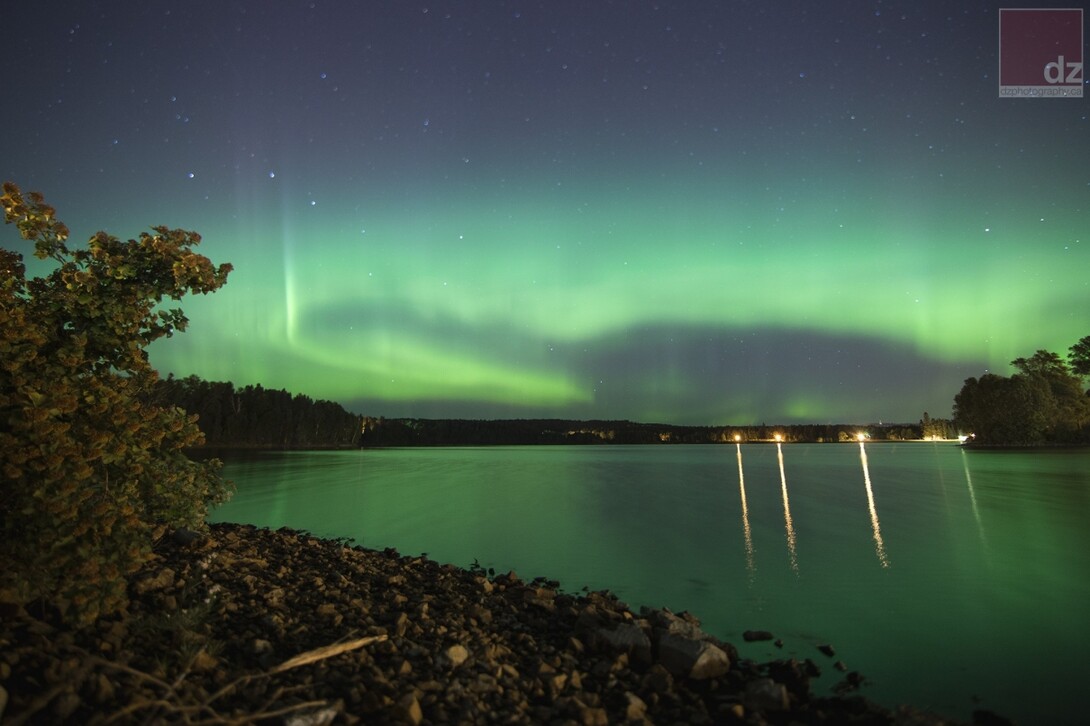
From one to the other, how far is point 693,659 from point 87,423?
305 inches

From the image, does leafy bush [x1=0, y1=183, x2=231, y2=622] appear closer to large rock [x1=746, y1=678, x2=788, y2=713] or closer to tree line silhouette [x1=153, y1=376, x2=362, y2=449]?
large rock [x1=746, y1=678, x2=788, y2=713]

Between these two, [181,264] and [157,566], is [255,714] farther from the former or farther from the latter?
[181,264]

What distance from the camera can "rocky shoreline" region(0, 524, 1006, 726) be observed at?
524cm

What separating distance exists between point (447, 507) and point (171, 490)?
1815 centimetres

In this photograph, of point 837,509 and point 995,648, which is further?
point 837,509

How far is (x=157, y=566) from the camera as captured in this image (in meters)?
8.55

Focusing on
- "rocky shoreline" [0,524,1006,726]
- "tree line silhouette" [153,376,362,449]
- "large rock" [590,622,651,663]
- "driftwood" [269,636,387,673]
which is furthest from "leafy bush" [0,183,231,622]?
"tree line silhouette" [153,376,362,449]

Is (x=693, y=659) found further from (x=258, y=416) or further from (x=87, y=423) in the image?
(x=258, y=416)

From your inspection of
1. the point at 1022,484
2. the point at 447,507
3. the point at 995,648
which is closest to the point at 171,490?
the point at 995,648

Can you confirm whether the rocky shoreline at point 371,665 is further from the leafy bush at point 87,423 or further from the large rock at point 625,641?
the leafy bush at point 87,423

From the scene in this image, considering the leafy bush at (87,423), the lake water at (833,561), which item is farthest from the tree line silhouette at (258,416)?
the leafy bush at (87,423)

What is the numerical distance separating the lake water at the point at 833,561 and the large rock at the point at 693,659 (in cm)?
178

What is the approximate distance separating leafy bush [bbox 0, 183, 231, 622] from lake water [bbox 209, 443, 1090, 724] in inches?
320

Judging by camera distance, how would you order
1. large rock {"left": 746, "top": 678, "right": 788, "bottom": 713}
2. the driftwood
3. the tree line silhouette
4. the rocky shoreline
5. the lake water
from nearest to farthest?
the rocky shoreline → the driftwood → large rock {"left": 746, "top": 678, "right": 788, "bottom": 713} → the lake water → the tree line silhouette
